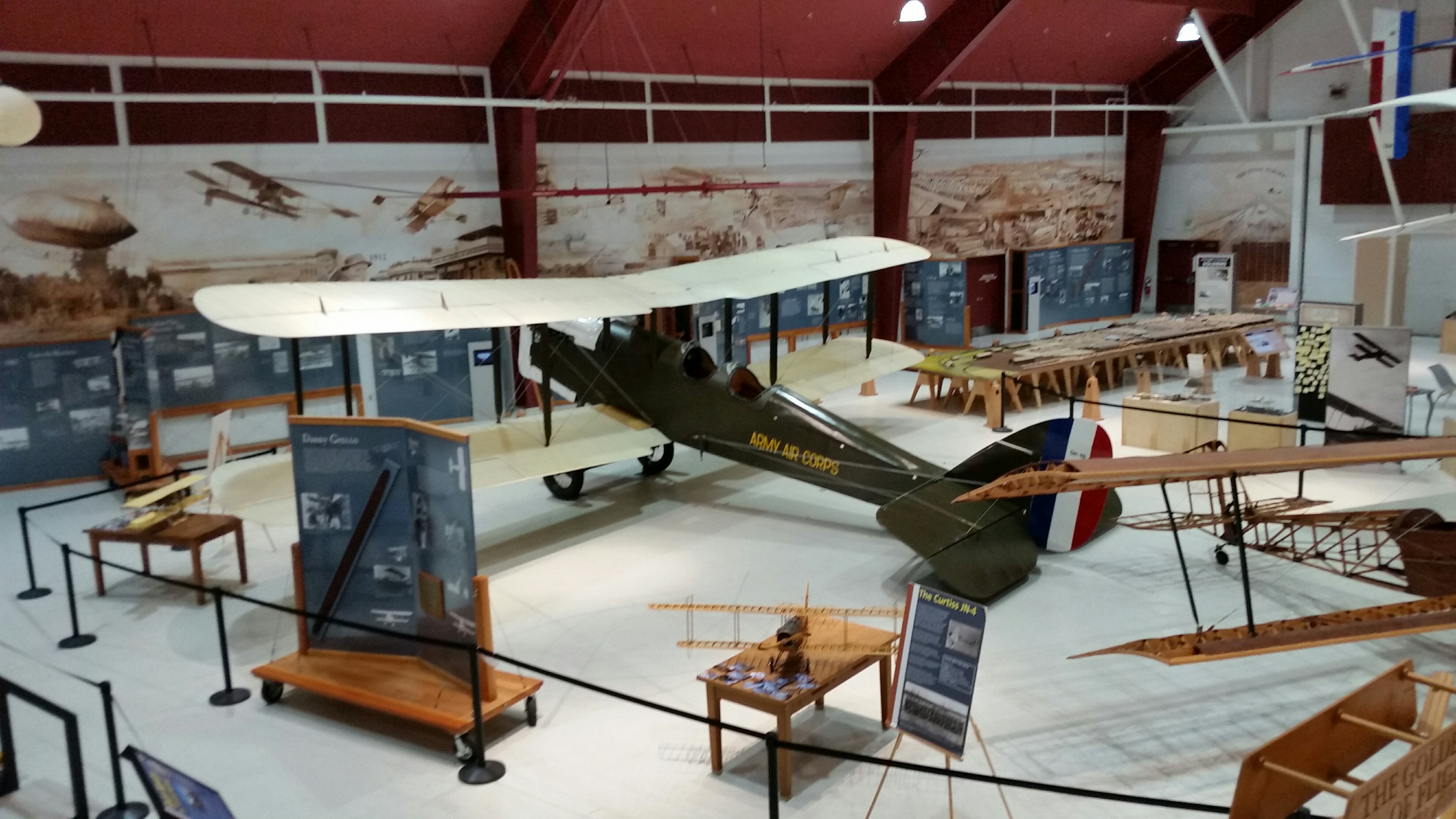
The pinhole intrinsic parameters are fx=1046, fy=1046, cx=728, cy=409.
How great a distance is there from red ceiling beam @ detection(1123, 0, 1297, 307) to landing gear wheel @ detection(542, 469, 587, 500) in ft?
54.1

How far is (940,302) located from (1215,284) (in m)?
5.23

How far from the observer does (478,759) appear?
5.61m

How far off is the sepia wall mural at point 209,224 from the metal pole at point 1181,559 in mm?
8487

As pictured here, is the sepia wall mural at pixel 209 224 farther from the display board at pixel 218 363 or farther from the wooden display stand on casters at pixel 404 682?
the wooden display stand on casters at pixel 404 682

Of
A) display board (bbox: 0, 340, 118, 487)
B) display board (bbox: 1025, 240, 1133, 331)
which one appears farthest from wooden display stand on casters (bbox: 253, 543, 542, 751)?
display board (bbox: 1025, 240, 1133, 331)

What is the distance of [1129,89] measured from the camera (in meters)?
23.2

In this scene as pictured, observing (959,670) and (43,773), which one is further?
(43,773)

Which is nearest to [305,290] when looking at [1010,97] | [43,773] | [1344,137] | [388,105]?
[43,773]

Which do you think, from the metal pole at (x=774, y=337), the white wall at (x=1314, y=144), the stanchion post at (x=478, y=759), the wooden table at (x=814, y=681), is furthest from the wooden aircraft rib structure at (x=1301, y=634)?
the white wall at (x=1314, y=144)

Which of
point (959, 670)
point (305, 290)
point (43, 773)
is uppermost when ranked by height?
point (305, 290)

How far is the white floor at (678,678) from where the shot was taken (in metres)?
5.42

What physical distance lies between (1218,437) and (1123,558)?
4274 millimetres

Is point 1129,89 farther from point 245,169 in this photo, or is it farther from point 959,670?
point 959,670

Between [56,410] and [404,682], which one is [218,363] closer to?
[56,410]
